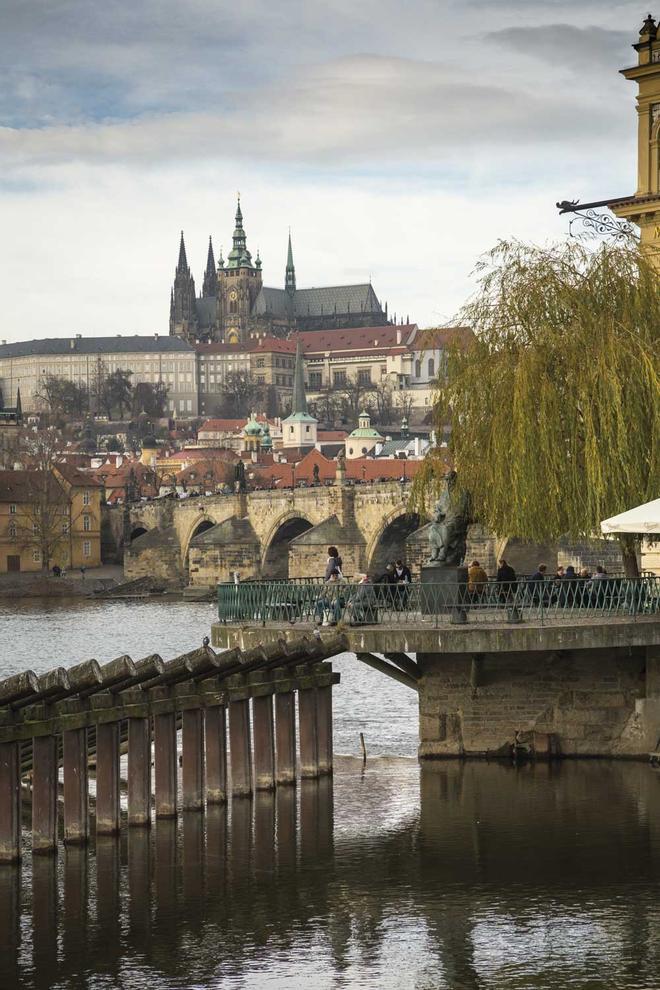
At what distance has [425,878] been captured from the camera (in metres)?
22.2

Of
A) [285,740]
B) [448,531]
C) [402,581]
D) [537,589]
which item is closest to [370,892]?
[285,740]

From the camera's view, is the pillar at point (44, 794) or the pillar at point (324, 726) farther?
the pillar at point (324, 726)

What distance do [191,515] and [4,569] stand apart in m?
13.1

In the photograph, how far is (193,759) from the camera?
82.2 ft

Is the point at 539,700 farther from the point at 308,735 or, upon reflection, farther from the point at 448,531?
the point at 308,735

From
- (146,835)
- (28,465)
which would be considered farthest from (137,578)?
(146,835)

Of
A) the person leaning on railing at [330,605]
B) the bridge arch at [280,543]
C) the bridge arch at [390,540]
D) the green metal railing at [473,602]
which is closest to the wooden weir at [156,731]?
the person leaning on railing at [330,605]

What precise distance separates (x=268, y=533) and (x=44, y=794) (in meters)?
101

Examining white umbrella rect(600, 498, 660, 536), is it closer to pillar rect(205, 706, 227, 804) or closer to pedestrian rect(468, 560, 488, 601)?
pedestrian rect(468, 560, 488, 601)

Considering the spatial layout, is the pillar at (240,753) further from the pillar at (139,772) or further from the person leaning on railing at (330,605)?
the person leaning on railing at (330,605)

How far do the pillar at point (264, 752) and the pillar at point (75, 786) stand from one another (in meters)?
3.62

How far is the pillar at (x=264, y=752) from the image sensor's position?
2634cm

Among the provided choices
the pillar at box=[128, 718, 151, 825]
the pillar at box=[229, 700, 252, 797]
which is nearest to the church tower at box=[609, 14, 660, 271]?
the pillar at box=[229, 700, 252, 797]

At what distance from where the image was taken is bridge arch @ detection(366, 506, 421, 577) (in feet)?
365
